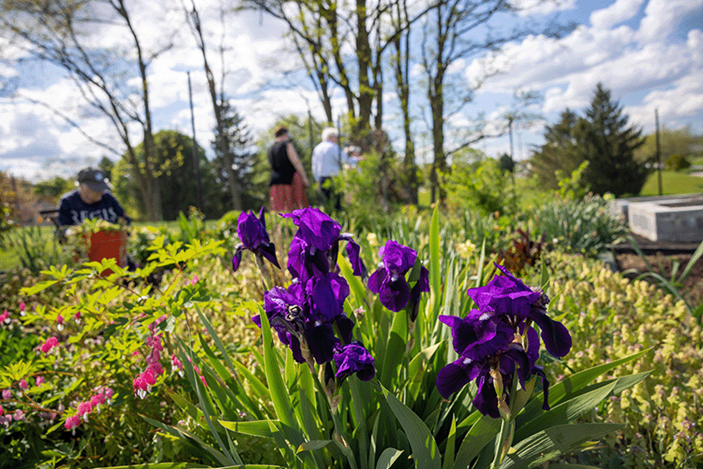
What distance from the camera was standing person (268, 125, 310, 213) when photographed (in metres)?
6.27

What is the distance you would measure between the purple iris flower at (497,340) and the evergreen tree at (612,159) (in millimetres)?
25011

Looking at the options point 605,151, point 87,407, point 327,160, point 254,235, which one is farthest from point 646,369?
point 605,151

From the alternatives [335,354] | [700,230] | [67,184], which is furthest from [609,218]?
[67,184]

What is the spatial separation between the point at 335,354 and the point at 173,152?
→ 27.8 metres

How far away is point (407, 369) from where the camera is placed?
1310mm

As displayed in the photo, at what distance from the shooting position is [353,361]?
858 mm

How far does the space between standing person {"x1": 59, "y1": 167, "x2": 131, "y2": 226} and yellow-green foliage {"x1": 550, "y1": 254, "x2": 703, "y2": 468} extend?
454 centimetres

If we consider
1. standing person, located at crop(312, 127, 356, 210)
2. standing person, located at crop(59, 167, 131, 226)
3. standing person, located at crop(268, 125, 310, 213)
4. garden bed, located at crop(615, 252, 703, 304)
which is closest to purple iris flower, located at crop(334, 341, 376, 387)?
garden bed, located at crop(615, 252, 703, 304)

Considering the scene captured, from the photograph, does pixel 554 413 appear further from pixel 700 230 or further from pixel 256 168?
pixel 256 168

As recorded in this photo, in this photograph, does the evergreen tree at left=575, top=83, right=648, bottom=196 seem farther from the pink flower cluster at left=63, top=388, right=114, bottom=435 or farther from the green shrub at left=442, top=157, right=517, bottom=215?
the pink flower cluster at left=63, top=388, right=114, bottom=435

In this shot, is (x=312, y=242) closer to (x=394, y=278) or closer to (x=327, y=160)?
(x=394, y=278)

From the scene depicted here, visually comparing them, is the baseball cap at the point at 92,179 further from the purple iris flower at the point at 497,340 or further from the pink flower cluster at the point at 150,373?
the purple iris flower at the point at 497,340

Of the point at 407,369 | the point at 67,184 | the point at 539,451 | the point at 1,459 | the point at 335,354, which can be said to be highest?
the point at 67,184

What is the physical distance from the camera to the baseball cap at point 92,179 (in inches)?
179
